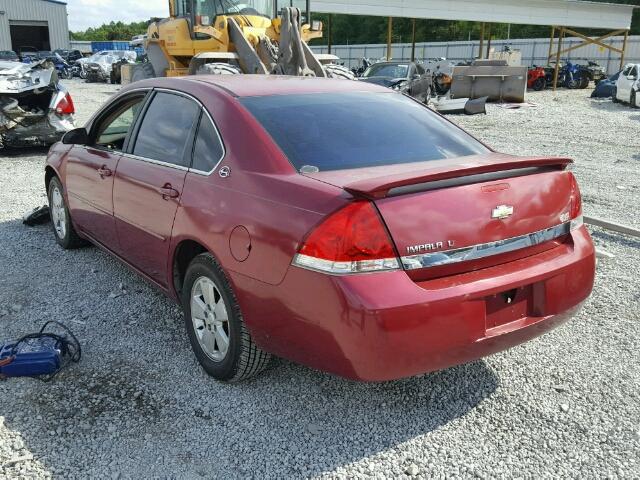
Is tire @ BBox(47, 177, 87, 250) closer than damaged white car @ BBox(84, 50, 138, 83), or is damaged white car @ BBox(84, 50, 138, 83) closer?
tire @ BBox(47, 177, 87, 250)

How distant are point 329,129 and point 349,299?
1.21 meters

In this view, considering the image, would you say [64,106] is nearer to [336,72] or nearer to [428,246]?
[336,72]

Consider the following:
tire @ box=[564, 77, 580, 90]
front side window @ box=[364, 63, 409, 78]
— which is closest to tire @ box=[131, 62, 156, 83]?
front side window @ box=[364, 63, 409, 78]

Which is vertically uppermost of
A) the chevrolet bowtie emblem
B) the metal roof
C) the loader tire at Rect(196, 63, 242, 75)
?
the metal roof

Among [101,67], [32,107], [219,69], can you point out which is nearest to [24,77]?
[32,107]

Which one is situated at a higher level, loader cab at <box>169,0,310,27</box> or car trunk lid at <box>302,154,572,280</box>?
loader cab at <box>169,0,310,27</box>

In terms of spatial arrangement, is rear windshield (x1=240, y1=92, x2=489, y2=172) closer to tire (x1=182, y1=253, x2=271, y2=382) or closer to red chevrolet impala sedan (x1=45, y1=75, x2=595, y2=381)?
red chevrolet impala sedan (x1=45, y1=75, x2=595, y2=381)

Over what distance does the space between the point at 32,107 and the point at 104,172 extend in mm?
7449

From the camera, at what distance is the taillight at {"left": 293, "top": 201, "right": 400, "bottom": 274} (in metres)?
2.53

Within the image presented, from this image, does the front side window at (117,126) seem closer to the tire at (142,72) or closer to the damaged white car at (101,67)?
the tire at (142,72)

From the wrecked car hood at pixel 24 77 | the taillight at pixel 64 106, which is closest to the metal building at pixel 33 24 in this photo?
the wrecked car hood at pixel 24 77

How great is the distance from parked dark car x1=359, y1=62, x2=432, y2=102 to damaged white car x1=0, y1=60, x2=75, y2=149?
10.7 meters

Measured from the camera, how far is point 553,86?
31859mm

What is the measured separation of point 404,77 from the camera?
65.8 ft
